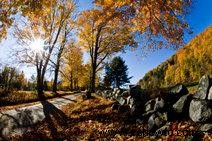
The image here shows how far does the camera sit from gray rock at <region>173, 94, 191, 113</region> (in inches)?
418

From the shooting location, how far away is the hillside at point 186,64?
5404 inches

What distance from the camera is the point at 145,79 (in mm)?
165625

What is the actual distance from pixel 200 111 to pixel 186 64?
145 metres

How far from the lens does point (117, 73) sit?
71.6 m

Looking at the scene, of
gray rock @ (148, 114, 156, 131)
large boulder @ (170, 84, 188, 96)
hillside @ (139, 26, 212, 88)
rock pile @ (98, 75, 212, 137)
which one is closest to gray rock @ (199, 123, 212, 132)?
rock pile @ (98, 75, 212, 137)

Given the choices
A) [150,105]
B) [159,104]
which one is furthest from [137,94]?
[159,104]

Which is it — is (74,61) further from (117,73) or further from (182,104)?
(182,104)

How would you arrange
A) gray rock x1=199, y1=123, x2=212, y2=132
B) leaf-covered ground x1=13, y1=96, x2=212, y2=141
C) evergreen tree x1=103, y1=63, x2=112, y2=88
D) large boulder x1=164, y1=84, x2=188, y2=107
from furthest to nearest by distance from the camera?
evergreen tree x1=103, y1=63, x2=112, y2=88 < large boulder x1=164, y1=84, x2=188, y2=107 < leaf-covered ground x1=13, y1=96, x2=212, y2=141 < gray rock x1=199, y1=123, x2=212, y2=132

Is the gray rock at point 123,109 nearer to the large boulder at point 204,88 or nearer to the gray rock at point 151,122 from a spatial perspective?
the gray rock at point 151,122

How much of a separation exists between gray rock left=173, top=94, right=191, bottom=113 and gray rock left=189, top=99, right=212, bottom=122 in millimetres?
444

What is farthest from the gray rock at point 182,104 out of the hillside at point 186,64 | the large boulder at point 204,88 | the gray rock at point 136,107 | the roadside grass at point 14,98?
the hillside at point 186,64

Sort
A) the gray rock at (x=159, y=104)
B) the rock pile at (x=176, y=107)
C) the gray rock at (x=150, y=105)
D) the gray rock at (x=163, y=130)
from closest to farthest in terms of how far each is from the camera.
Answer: the rock pile at (x=176, y=107)
the gray rock at (x=163, y=130)
the gray rock at (x=159, y=104)
the gray rock at (x=150, y=105)

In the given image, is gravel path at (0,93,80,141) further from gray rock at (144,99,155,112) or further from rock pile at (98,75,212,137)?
gray rock at (144,99,155,112)

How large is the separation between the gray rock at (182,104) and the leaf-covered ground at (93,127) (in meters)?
0.50
